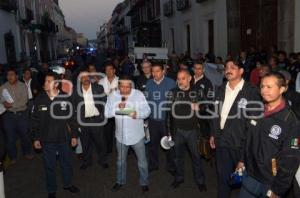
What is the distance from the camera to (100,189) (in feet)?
20.1

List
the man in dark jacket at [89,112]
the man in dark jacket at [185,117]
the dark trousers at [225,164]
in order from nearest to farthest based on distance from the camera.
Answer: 1. the dark trousers at [225,164]
2. the man in dark jacket at [185,117]
3. the man in dark jacket at [89,112]

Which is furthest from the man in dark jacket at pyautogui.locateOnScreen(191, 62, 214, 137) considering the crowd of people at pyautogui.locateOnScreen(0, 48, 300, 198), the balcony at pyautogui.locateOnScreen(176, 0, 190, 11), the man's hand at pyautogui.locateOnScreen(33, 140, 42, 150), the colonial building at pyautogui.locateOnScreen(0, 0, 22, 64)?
the colonial building at pyautogui.locateOnScreen(0, 0, 22, 64)

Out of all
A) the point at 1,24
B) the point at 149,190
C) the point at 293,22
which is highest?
the point at 1,24

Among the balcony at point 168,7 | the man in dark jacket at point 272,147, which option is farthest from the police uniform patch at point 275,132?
the balcony at point 168,7

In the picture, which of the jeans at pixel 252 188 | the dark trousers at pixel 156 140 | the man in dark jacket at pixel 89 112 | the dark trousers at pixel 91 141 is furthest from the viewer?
the dark trousers at pixel 91 141

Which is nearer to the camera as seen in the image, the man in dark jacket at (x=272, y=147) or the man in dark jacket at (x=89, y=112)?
the man in dark jacket at (x=272, y=147)

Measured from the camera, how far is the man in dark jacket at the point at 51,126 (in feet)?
18.1

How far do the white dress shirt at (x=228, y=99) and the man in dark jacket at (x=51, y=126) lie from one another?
2.34 meters

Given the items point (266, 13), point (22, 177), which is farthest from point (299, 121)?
point (266, 13)

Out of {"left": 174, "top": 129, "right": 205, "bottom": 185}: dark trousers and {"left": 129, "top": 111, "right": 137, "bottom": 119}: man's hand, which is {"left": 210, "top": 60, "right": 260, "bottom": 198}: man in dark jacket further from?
{"left": 129, "top": 111, "right": 137, "bottom": 119}: man's hand

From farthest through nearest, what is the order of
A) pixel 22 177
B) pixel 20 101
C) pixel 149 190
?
pixel 20 101, pixel 22 177, pixel 149 190

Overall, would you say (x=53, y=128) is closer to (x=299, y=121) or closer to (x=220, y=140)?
(x=220, y=140)

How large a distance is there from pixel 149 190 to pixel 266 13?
10876mm

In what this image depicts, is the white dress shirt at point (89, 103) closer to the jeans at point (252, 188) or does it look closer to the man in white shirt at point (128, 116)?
the man in white shirt at point (128, 116)
